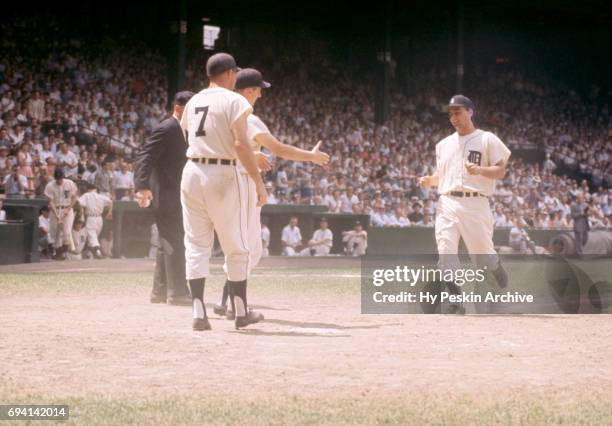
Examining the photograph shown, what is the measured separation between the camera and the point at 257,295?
1144cm

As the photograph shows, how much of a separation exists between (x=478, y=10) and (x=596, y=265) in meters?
22.4

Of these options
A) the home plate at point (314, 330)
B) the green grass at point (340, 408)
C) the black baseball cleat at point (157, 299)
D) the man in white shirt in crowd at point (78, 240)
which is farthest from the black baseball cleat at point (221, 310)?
the man in white shirt in crowd at point (78, 240)

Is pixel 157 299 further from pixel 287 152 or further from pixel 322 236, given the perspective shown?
pixel 322 236

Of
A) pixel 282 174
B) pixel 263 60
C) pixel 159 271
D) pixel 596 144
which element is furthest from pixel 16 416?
pixel 596 144

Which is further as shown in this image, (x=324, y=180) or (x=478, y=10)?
(x=478, y=10)

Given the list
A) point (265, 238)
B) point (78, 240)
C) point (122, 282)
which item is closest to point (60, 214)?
point (78, 240)

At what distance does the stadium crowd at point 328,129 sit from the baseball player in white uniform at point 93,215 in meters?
0.88

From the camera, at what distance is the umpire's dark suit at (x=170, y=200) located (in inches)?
389

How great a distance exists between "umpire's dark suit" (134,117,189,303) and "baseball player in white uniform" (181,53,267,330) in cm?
211

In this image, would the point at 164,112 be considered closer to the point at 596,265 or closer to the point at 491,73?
the point at 596,265

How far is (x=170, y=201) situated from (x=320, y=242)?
12.7 meters

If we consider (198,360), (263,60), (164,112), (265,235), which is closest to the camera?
(198,360)

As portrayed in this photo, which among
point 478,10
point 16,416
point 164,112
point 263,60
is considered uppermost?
point 478,10

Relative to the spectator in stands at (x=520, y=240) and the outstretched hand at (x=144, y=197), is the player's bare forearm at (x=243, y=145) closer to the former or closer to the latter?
the outstretched hand at (x=144, y=197)
